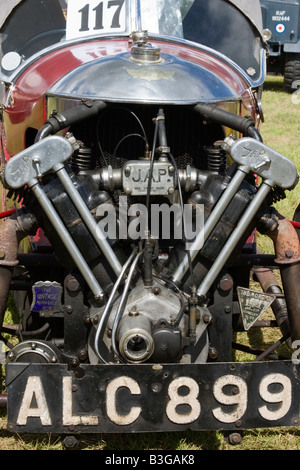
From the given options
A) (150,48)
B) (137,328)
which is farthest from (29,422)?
(150,48)

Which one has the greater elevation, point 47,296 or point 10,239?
point 10,239

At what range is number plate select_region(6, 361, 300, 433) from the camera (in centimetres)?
265

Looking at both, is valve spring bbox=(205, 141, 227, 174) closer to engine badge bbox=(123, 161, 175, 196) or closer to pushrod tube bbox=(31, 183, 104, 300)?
engine badge bbox=(123, 161, 175, 196)

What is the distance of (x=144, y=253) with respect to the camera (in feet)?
9.16

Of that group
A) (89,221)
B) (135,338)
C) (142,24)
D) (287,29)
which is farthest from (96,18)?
(287,29)

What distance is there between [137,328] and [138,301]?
0.48 feet

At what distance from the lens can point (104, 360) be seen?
2.82 meters

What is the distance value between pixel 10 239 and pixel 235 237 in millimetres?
948

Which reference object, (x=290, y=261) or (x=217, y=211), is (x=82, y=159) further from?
(x=290, y=261)

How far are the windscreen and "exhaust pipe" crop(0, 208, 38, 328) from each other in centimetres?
150

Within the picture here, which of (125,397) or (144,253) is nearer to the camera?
(125,397)

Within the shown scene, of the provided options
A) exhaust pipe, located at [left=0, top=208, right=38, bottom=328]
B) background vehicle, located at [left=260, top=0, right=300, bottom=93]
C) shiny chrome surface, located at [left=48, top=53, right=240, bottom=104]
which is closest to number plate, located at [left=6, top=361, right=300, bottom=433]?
exhaust pipe, located at [left=0, top=208, right=38, bottom=328]

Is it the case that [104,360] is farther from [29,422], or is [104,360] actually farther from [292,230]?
[292,230]

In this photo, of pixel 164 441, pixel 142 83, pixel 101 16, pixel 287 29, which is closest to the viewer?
pixel 142 83
